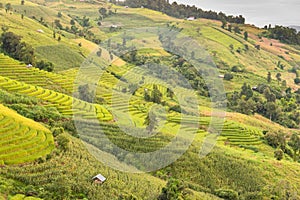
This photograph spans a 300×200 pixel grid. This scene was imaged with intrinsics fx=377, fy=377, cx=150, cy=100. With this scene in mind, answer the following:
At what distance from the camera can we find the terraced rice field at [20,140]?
18547 millimetres

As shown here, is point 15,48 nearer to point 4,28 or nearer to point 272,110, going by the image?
point 4,28

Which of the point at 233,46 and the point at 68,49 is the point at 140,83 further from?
the point at 233,46

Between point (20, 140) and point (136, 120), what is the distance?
41.9 feet

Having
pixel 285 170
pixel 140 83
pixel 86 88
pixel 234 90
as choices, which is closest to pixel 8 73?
pixel 86 88

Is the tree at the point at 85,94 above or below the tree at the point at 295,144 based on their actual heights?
above

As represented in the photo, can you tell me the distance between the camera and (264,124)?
1759 inches

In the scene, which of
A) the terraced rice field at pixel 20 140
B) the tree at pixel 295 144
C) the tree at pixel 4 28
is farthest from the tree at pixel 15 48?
the tree at pixel 295 144

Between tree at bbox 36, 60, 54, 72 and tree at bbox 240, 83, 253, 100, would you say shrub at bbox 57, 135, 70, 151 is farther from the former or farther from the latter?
tree at bbox 240, 83, 253, 100

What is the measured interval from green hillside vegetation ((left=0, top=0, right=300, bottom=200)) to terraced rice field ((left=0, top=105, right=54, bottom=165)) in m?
0.06

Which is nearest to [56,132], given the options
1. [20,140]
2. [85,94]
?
[20,140]

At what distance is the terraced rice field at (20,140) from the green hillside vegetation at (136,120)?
0.06m

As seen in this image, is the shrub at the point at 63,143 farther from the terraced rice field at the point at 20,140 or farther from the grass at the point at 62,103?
the grass at the point at 62,103

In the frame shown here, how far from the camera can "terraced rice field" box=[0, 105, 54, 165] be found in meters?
18.5

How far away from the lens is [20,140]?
65.4 ft
